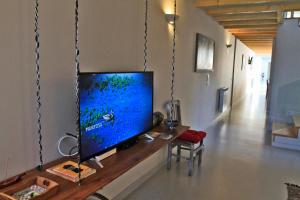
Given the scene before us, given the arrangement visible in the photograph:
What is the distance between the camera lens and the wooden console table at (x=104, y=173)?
4.70 ft

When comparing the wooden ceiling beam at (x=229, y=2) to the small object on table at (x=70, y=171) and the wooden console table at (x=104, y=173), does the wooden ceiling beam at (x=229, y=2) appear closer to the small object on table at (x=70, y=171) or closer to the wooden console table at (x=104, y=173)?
the wooden console table at (x=104, y=173)

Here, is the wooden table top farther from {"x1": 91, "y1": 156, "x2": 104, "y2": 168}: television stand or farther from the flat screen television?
{"x1": 91, "y1": 156, "x2": 104, "y2": 168}: television stand

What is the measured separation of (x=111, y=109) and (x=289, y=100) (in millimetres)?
5049

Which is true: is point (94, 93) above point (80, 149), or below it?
above

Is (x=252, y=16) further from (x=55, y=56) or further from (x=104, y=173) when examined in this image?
(x=104, y=173)

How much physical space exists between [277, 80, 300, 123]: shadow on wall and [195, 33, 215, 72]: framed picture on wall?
1805 millimetres

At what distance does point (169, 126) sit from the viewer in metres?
2.93

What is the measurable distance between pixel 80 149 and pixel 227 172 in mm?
2381

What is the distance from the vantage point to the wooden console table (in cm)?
143

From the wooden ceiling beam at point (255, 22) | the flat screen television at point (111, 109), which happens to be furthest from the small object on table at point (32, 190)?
the wooden ceiling beam at point (255, 22)

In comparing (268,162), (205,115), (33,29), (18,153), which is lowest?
(268,162)

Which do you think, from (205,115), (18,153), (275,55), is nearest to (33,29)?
(18,153)

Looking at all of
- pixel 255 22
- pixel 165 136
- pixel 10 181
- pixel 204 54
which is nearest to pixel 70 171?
pixel 10 181

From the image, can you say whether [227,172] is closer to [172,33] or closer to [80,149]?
[172,33]
